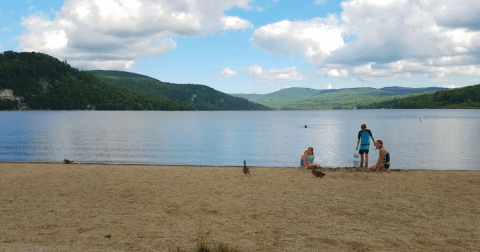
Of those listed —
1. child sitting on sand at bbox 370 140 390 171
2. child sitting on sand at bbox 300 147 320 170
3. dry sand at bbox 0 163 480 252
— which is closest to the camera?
dry sand at bbox 0 163 480 252

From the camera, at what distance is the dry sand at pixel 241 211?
29.4 feet

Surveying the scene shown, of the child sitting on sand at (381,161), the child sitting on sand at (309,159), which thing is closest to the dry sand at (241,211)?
the child sitting on sand at (381,161)

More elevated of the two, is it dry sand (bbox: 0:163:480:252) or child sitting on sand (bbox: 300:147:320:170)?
child sitting on sand (bbox: 300:147:320:170)

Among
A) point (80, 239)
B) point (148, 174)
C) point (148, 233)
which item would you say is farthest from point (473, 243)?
point (148, 174)

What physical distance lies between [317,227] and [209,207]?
448 centimetres

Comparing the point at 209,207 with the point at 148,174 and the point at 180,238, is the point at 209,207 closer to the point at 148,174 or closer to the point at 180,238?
the point at 180,238

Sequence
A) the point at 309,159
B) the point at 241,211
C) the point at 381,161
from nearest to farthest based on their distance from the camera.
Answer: the point at 241,211 < the point at 381,161 < the point at 309,159

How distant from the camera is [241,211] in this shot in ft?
40.4

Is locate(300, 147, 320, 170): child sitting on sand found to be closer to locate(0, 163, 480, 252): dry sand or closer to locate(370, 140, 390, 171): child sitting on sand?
locate(0, 163, 480, 252): dry sand

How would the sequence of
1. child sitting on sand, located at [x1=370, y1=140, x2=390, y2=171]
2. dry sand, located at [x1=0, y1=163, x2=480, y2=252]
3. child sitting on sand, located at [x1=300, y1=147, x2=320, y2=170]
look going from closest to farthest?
dry sand, located at [x1=0, y1=163, x2=480, y2=252]
child sitting on sand, located at [x1=370, y1=140, x2=390, y2=171]
child sitting on sand, located at [x1=300, y1=147, x2=320, y2=170]

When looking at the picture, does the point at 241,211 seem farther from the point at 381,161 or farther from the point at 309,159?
the point at 381,161

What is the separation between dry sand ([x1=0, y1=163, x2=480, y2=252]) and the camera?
29.4 feet

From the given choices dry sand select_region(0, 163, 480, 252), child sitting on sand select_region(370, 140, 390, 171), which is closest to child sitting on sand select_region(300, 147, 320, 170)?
dry sand select_region(0, 163, 480, 252)

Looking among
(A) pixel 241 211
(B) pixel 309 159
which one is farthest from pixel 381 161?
(A) pixel 241 211
